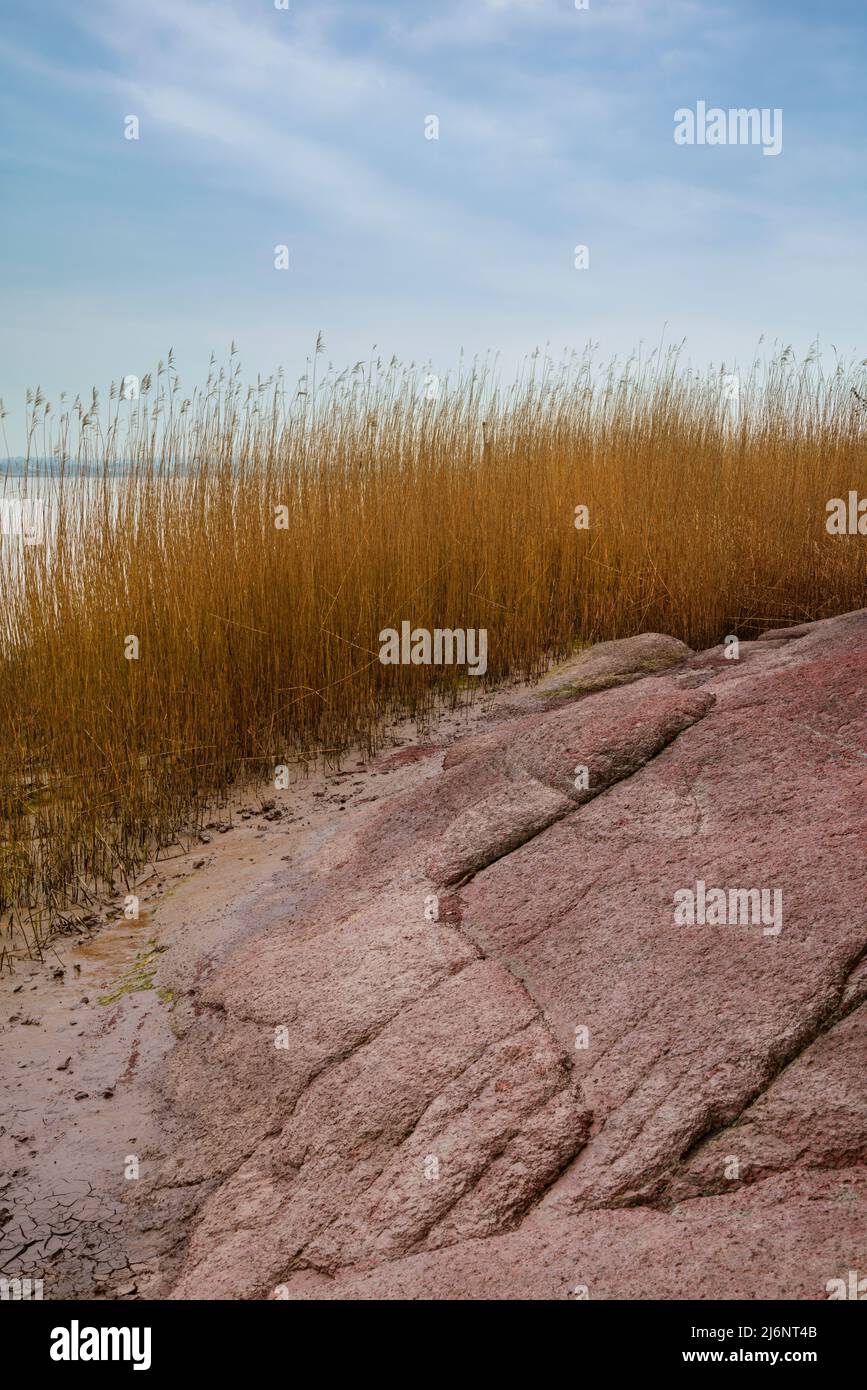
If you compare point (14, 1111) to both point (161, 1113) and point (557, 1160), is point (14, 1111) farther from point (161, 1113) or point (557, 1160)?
point (557, 1160)

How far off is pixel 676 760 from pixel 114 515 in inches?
103

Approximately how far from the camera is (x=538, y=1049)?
69.4 inches

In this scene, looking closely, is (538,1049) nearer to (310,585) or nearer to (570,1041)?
(570,1041)

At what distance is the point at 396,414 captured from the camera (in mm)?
5582

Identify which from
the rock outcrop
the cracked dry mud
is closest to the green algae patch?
the cracked dry mud

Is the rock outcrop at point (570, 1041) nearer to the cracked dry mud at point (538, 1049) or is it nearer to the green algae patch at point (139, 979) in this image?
the cracked dry mud at point (538, 1049)

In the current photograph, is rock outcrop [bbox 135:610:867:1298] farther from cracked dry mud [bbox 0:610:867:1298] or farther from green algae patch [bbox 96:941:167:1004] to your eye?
green algae patch [bbox 96:941:167:1004]

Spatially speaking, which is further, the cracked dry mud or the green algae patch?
the green algae patch

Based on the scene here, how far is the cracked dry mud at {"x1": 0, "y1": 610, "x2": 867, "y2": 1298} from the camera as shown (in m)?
1.45

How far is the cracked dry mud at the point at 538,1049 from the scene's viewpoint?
1.45 m

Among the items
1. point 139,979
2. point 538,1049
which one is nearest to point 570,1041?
point 538,1049

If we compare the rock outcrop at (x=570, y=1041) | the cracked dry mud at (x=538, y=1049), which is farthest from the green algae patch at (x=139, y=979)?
the rock outcrop at (x=570, y=1041)

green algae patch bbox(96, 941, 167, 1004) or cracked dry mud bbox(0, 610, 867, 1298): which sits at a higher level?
cracked dry mud bbox(0, 610, 867, 1298)

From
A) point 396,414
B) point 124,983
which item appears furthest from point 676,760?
point 396,414
